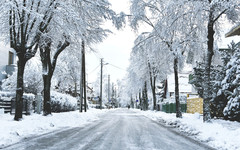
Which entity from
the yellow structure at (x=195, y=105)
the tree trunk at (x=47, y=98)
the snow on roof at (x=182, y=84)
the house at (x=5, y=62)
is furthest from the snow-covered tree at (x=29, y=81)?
the snow on roof at (x=182, y=84)

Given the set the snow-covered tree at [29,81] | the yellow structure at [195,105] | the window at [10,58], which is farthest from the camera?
the window at [10,58]

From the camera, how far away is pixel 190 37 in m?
16.7

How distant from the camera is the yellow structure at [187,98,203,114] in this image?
24350 millimetres

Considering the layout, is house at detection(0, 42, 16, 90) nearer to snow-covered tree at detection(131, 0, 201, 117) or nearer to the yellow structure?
snow-covered tree at detection(131, 0, 201, 117)

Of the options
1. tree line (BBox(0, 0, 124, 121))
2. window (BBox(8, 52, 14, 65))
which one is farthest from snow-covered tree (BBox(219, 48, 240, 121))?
window (BBox(8, 52, 14, 65))

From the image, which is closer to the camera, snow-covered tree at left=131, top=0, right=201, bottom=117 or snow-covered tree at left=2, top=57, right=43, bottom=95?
snow-covered tree at left=131, top=0, right=201, bottom=117

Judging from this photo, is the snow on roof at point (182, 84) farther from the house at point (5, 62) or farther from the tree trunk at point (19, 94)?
the tree trunk at point (19, 94)

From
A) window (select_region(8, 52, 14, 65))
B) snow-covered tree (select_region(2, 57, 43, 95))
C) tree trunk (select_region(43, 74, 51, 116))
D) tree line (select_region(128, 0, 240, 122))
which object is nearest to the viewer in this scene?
tree line (select_region(128, 0, 240, 122))

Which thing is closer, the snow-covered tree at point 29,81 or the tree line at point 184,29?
the tree line at point 184,29

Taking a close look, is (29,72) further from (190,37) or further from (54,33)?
(190,37)

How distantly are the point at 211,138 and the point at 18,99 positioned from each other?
966cm

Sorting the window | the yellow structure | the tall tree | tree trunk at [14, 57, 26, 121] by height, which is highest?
the window

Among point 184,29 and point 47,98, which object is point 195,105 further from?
point 47,98

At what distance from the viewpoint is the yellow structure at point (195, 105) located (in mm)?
24350
